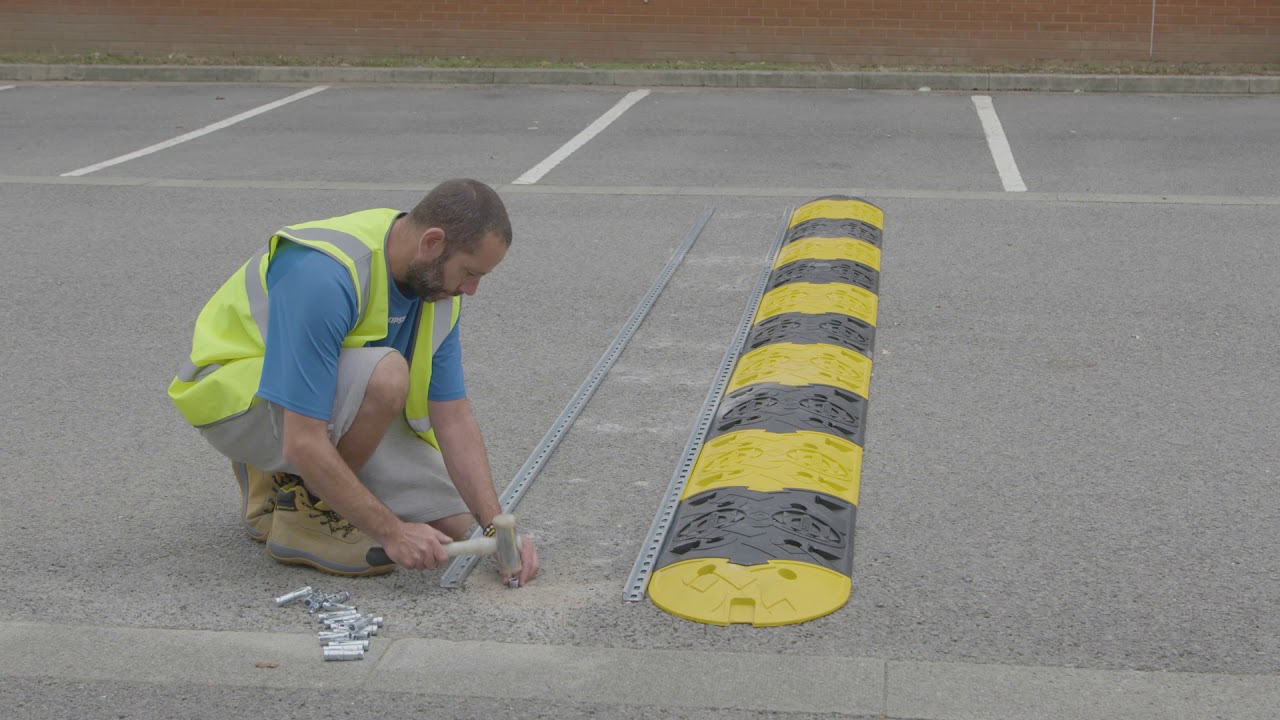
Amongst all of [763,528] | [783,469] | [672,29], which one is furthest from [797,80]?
[763,528]

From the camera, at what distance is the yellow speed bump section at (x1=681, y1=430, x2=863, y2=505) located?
13.4 feet

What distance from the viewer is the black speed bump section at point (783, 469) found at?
3.46 meters

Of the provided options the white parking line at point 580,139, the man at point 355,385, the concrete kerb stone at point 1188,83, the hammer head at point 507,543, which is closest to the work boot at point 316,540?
the man at point 355,385

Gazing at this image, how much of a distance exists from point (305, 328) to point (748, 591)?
1.19 m

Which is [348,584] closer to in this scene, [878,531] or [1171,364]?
[878,531]

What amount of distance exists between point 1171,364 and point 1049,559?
195 centimetres

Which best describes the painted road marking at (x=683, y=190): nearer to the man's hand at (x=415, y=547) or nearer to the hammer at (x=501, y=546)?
the hammer at (x=501, y=546)

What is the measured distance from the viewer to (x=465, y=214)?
322cm

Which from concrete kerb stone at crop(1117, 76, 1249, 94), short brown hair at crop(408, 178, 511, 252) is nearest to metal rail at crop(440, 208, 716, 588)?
short brown hair at crop(408, 178, 511, 252)

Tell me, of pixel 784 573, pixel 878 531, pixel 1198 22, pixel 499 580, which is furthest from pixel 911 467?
pixel 1198 22

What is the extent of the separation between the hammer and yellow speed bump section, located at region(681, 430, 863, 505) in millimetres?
758

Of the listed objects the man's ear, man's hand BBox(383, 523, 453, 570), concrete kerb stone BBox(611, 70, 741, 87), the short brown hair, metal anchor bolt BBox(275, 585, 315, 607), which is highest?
the short brown hair

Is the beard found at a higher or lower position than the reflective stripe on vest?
lower

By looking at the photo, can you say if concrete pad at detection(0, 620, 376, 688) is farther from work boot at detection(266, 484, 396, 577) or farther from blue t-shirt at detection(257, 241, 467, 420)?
blue t-shirt at detection(257, 241, 467, 420)
